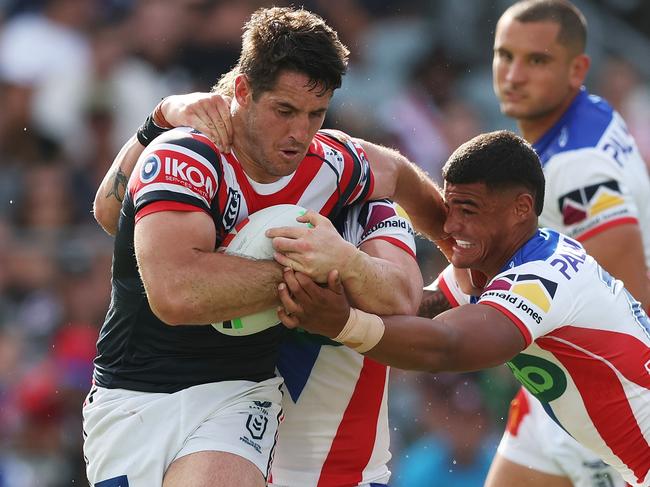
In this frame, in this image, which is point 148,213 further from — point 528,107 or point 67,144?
point 67,144

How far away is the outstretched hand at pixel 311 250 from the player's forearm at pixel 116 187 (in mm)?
987

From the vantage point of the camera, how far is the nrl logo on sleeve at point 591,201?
7.22 metres

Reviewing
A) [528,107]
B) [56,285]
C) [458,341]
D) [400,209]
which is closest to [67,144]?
[56,285]

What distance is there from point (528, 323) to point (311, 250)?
3.48 feet

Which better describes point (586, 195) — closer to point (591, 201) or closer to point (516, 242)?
point (591, 201)

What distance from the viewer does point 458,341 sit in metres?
5.10

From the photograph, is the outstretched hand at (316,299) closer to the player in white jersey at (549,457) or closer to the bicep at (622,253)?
the player in white jersey at (549,457)

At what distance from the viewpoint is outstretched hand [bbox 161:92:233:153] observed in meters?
5.19

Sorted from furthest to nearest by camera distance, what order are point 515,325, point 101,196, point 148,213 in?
point 101,196, point 515,325, point 148,213

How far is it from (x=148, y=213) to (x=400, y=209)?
4.91 ft

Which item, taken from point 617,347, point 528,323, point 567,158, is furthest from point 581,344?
point 567,158

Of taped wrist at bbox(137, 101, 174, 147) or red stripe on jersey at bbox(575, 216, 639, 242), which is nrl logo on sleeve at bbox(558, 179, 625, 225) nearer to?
red stripe on jersey at bbox(575, 216, 639, 242)

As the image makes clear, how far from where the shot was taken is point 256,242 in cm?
500

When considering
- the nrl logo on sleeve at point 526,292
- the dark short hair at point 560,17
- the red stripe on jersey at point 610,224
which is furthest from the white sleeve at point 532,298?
the dark short hair at point 560,17
